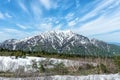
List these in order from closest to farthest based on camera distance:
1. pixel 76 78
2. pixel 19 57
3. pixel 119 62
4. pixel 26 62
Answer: pixel 76 78 < pixel 119 62 < pixel 26 62 < pixel 19 57

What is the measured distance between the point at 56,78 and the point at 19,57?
692 inches

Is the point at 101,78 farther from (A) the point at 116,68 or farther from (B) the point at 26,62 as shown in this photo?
(B) the point at 26,62

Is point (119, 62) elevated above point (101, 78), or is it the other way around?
point (119, 62)

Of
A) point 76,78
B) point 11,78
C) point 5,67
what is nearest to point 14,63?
point 5,67

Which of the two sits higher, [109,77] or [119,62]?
[119,62]

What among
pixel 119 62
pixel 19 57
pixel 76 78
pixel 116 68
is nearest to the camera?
pixel 76 78

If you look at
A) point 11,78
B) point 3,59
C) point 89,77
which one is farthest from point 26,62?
point 89,77

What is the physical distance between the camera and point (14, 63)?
1184 inches

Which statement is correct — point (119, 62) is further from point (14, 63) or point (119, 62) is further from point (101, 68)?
point (14, 63)

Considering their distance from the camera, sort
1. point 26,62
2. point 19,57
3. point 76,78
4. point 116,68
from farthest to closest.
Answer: point 19,57
point 26,62
point 116,68
point 76,78

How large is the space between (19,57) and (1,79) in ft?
54.1

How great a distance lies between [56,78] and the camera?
50.6ft

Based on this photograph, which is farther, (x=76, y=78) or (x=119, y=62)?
(x=119, y=62)

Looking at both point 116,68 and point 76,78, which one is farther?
point 116,68
